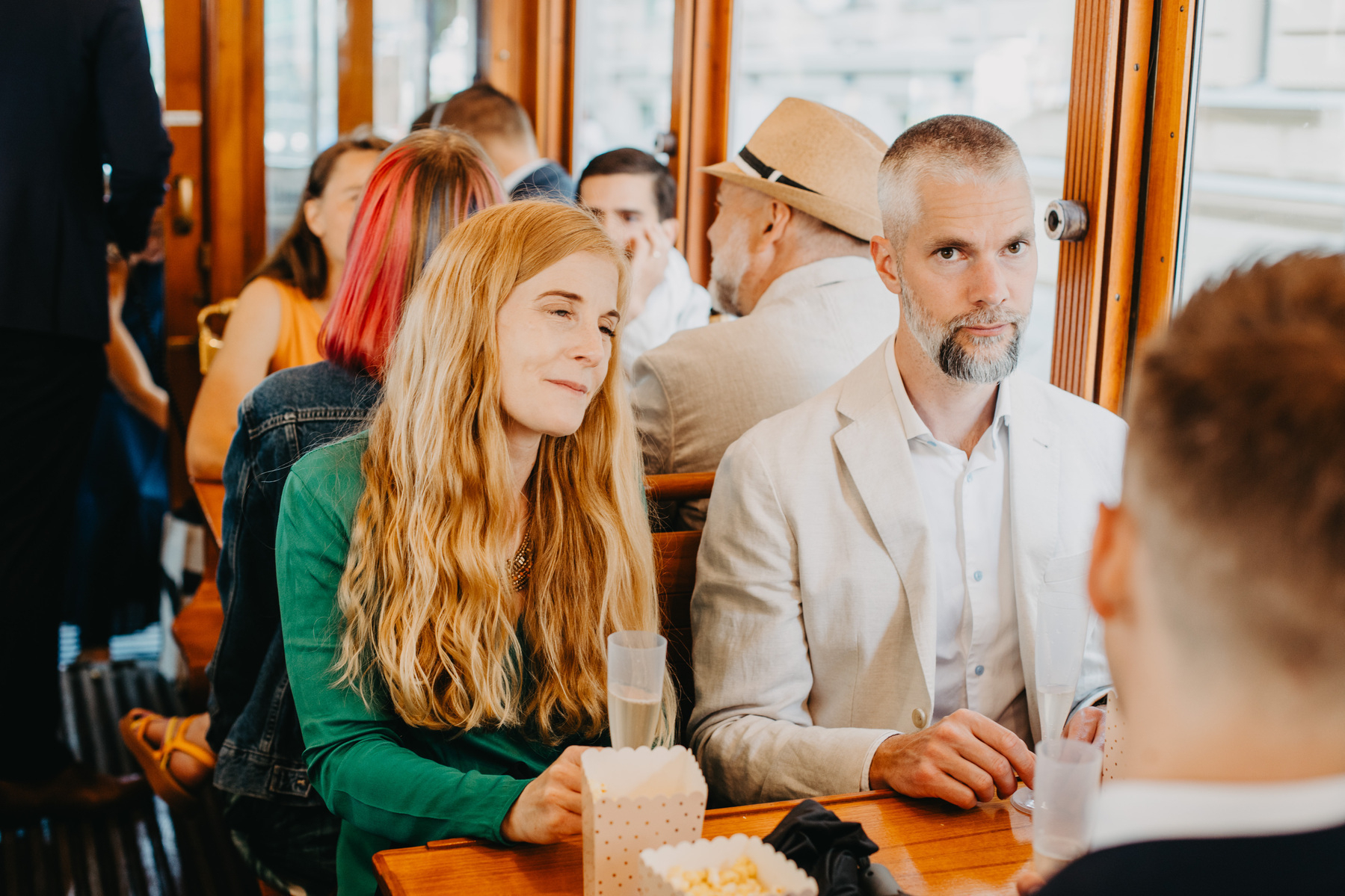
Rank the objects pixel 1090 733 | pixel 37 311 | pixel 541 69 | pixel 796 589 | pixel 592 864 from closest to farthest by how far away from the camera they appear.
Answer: pixel 592 864 < pixel 1090 733 < pixel 796 589 < pixel 37 311 < pixel 541 69

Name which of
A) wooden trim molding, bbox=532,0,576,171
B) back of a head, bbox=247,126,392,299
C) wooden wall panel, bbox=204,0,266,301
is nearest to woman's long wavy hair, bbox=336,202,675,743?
back of a head, bbox=247,126,392,299

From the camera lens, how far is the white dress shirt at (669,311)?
→ 9.87 feet

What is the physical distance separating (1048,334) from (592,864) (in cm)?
142

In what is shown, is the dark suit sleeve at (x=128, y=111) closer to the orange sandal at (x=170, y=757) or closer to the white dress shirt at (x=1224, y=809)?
the orange sandal at (x=170, y=757)

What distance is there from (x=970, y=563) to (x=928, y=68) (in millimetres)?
1333

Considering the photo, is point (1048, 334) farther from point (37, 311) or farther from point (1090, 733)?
point (37, 311)

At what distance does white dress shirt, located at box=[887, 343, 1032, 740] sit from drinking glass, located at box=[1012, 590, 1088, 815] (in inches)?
15.8

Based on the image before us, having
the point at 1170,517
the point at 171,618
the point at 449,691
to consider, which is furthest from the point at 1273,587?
the point at 171,618

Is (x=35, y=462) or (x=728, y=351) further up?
(x=728, y=351)

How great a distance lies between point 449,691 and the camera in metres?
1.25

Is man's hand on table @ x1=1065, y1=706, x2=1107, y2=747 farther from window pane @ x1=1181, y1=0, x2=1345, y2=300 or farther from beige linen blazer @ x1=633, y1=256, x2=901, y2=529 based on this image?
beige linen blazer @ x1=633, y1=256, x2=901, y2=529

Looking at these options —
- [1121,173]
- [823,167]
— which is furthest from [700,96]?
[1121,173]

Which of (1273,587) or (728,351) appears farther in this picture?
(728,351)

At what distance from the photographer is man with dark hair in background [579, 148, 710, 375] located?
302 cm
